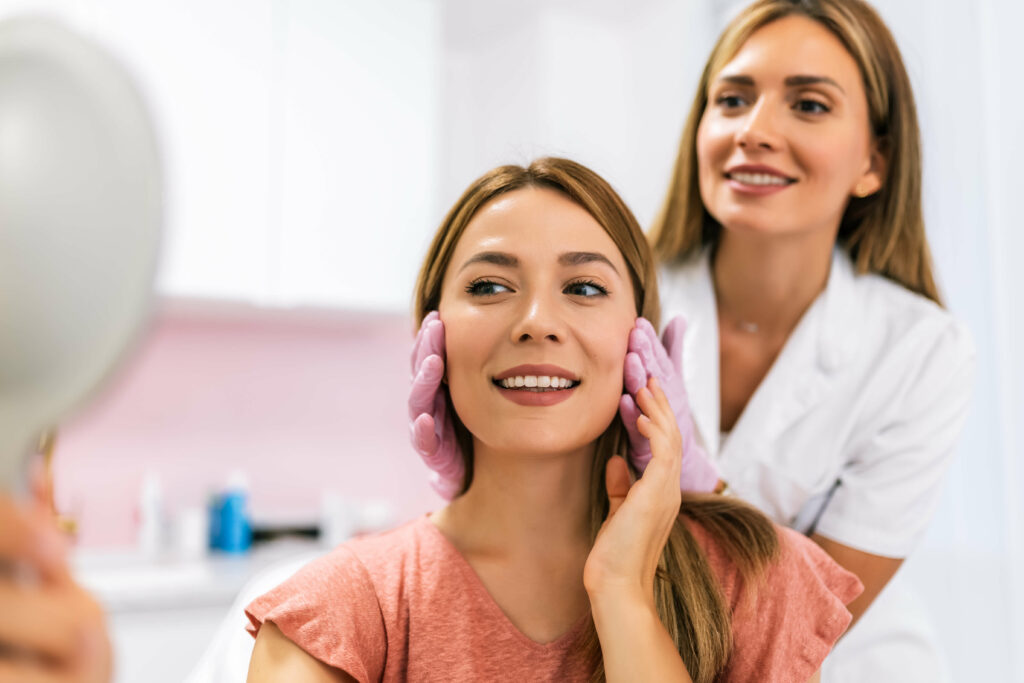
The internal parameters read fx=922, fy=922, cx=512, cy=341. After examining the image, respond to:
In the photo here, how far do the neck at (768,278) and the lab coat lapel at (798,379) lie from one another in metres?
0.04

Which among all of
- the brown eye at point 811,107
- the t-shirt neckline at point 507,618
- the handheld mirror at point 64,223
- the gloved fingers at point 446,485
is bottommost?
the t-shirt neckline at point 507,618

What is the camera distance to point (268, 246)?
2607mm

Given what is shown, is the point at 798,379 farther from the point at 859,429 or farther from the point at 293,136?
the point at 293,136

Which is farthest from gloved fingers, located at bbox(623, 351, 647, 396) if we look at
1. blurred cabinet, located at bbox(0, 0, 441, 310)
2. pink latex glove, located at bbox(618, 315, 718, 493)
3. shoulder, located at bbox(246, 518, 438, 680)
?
blurred cabinet, located at bbox(0, 0, 441, 310)

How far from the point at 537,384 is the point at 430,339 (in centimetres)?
14

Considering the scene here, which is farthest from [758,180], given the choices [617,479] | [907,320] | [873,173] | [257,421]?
[257,421]

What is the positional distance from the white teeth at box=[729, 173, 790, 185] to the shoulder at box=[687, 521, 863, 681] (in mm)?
549

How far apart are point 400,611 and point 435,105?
217cm

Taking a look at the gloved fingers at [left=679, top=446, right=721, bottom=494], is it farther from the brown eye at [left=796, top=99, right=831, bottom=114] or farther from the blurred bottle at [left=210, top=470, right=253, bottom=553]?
the blurred bottle at [left=210, top=470, right=253, bottom=553]

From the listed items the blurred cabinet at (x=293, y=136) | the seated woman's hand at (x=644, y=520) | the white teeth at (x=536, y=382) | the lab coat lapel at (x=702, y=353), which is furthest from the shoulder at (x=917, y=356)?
Answer: the blurred cabinet at (x=293, y=136)

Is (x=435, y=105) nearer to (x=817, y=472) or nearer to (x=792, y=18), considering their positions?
(x=792, y=18)

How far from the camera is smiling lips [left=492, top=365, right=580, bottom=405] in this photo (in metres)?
0.98

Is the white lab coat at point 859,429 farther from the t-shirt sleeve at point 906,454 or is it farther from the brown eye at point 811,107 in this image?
the brown eye at point 811,107

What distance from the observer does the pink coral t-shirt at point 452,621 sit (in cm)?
96
